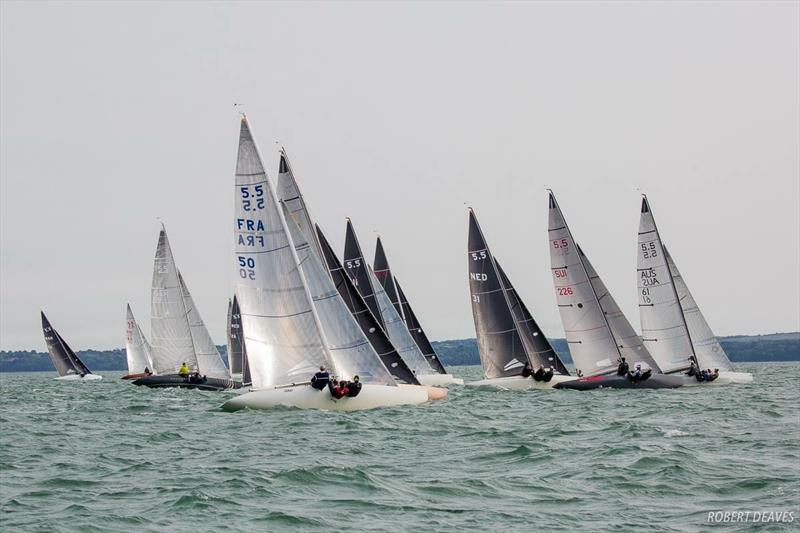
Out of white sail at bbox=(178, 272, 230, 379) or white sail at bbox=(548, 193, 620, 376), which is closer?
white sail at bbox=(548, 193, 620, 376)

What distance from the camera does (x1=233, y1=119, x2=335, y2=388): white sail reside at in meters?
30.1

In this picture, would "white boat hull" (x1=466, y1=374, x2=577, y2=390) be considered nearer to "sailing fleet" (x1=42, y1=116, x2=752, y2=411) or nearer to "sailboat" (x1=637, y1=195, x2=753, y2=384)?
"sailing fleet" (x1=42, y1=116, x2=752, y2=411)

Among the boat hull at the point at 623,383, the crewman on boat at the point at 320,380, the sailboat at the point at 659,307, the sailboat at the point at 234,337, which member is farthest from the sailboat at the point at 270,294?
the sailboat at the point at 234,337

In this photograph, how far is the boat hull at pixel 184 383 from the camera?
53531 mm

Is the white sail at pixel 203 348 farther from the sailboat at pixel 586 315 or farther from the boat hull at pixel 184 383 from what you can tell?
the sailboat at pixel 586 315

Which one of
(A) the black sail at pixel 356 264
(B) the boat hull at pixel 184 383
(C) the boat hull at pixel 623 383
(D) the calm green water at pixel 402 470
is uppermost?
(A) the black sail at pixel 356 264

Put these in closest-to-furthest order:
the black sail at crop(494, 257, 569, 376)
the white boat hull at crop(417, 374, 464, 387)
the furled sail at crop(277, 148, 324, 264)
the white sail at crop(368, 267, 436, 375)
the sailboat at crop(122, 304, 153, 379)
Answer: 1. the furled sail at crop(277, 148, 324, 264)
2. the black sail at crop(494, 257, 569, 376)
3. the white boat hull at crop(417, 374, 464, 387)
4. the white sail at crop(368, 267, 436, 375)
5. the sailboat at crop(122, 304, 153, 379)

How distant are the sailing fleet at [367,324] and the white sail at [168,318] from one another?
68 millimetres

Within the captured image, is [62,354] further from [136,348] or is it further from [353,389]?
[353,389]

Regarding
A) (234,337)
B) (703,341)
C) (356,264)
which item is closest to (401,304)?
(356,264)

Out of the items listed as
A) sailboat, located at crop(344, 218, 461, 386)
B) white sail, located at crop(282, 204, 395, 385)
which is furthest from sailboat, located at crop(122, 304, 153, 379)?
white sail, located at crop(282, 204, 395, 385)

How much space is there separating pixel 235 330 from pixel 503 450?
4957 cm

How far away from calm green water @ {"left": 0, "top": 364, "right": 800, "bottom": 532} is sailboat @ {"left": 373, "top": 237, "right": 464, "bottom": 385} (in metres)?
30.5

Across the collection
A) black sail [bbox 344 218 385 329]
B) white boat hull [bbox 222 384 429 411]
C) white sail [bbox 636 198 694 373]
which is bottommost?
white boat hull [bbox 222 384 429 411]
